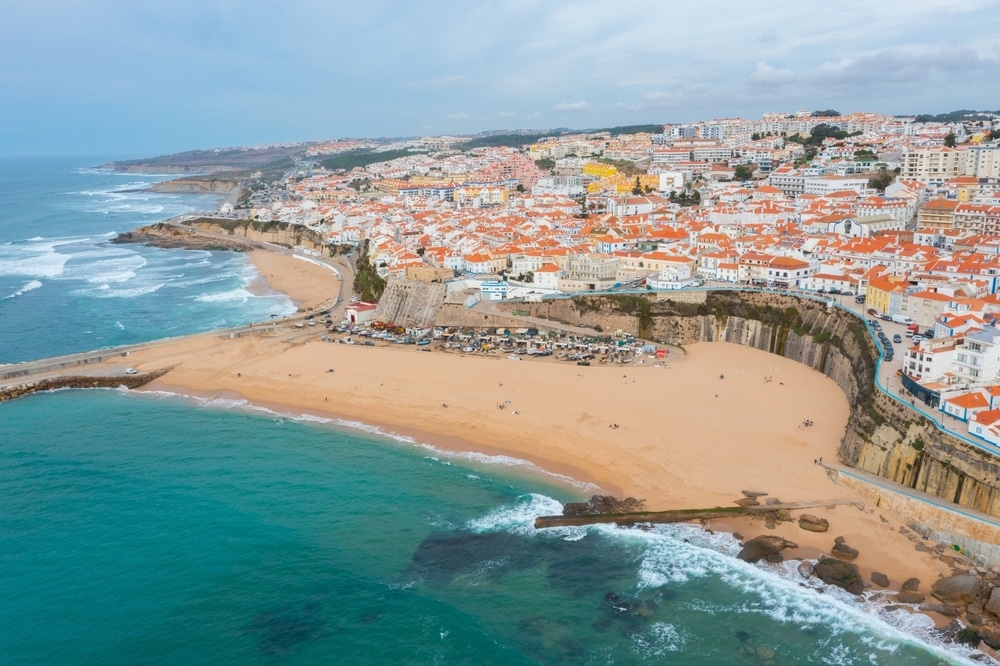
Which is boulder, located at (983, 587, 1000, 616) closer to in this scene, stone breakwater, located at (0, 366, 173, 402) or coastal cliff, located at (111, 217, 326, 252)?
stone breakwater, located at (0, 366, 173, 402)

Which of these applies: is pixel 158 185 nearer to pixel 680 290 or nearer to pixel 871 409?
pixel 680 290

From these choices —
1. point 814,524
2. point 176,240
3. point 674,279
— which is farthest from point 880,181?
point 176,240

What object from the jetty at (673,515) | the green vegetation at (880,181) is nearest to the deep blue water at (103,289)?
the jetty at (673,515)

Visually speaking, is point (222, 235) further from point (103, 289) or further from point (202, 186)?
point (202, 186)

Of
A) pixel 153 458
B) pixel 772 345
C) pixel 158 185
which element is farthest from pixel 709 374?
pixel 158 185

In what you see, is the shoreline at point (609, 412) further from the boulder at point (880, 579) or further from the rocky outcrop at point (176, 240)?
the rocky outcrop at point (176, 240)

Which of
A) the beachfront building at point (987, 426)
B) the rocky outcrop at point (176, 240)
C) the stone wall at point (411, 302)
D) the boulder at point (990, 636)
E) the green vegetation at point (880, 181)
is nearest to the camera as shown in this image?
the boulder at point (990, 636)
